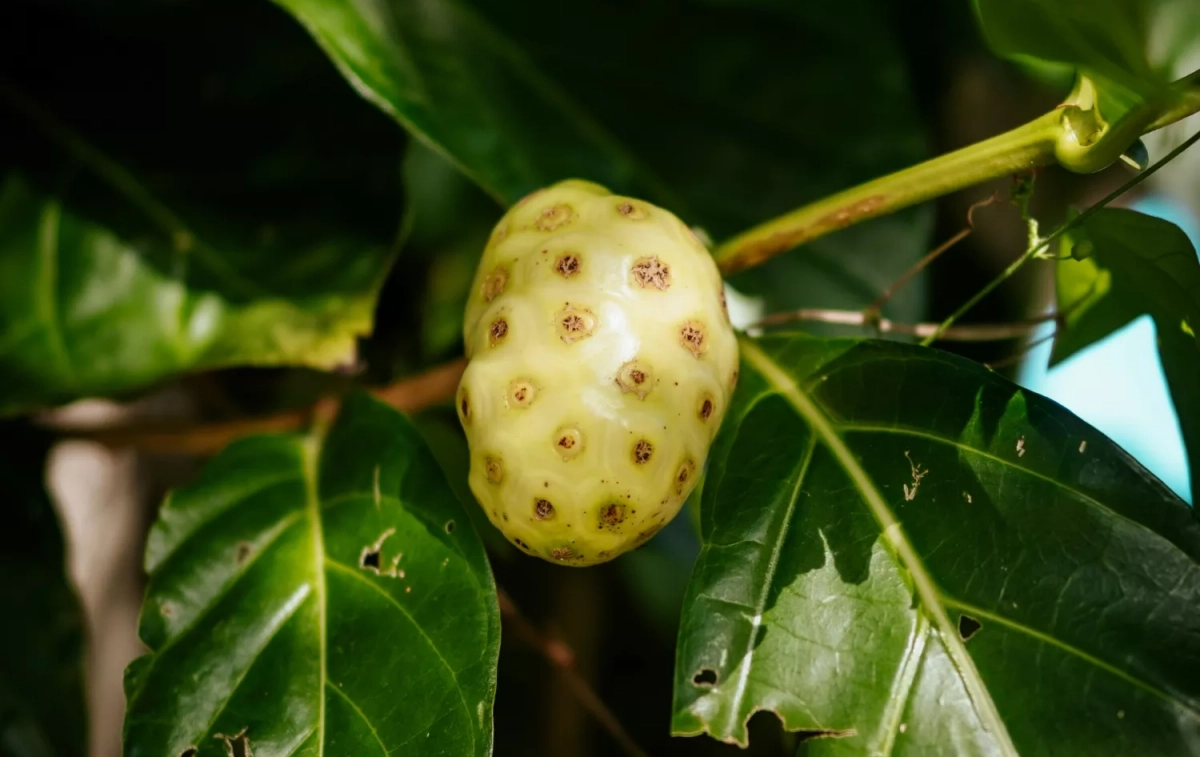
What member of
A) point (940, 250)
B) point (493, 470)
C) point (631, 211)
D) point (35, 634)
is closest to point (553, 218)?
point (631, 211)

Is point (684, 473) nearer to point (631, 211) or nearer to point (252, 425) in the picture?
point (631, 211)

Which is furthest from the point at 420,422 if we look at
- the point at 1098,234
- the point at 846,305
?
the point at 1098,234

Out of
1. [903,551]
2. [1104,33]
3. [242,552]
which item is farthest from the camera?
[242,552]

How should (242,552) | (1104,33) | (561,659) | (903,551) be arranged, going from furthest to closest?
(561,659) < (242,552) < (903,551) < (1104,33)

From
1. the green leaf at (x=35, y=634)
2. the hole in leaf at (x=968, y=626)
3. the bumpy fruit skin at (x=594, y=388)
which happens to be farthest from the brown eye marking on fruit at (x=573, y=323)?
the green leaf at (x=35, y=634)

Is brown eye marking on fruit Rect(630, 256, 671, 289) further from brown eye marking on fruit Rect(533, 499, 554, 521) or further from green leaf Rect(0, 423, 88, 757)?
green leaf Rect(0, 423, 88, 757)

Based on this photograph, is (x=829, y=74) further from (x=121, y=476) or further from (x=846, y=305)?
(x=121, y=476)
